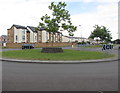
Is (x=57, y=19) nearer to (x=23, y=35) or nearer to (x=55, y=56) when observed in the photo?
(x=55, y=56)

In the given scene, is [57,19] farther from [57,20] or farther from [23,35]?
[23,35]

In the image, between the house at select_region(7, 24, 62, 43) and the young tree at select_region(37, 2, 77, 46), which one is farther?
the house at select_region(7, 24, 62, 43)

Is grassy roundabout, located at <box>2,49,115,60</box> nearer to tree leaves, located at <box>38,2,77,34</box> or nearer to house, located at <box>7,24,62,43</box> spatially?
tree leaves, located at <box>38,2,77,34</box>

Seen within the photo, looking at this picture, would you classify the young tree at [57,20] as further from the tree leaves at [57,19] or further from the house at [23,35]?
the house at [23,35]

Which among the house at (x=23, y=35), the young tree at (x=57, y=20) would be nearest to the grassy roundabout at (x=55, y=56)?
the young tree at (x=57, y=20)

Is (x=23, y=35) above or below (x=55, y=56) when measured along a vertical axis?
above

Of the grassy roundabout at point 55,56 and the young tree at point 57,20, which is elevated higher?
the young tree at point 57,20

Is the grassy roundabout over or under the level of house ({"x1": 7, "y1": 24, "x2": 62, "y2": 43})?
under

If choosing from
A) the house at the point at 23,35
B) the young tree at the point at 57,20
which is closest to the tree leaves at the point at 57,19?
the young tree at the point at 57,20

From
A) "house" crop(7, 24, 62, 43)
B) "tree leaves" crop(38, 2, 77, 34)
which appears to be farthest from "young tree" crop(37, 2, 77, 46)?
"house" crop(7, 24, 62, 43)

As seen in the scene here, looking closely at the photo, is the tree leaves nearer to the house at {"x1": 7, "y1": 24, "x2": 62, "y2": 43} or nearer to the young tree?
the young tree

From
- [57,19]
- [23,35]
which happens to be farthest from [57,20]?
[23,35]

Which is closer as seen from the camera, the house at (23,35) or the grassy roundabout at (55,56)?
the grassy roundabout at (55,56)

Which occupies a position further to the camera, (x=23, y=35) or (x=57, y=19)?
(x=23, y=35)
